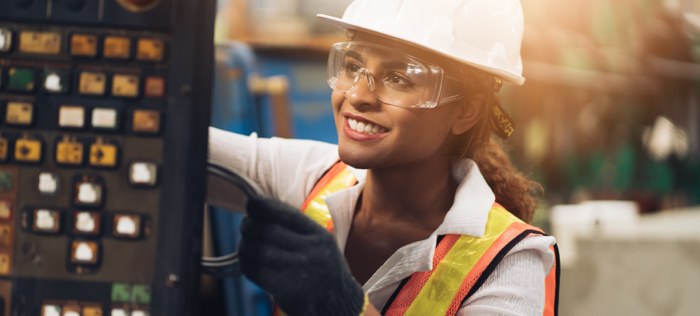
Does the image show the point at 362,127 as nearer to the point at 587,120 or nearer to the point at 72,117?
the point at 72,117

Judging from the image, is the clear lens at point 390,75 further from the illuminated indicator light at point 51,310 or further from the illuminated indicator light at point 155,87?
the illuminated indicator light at point 51,310

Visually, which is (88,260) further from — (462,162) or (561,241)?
(561,241)

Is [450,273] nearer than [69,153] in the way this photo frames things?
No

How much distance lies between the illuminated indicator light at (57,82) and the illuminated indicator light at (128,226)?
16 cm

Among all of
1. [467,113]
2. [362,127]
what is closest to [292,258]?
[362,127]

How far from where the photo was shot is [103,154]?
107cm

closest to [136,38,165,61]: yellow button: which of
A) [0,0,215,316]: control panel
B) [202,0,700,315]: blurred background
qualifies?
[0,0,215,316]: control panel

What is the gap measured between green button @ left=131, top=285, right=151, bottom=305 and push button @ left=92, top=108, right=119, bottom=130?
18cm

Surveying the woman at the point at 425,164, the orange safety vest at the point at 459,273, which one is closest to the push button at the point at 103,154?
the woman at the point at 425,164

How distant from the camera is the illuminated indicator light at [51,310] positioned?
1.07 metres

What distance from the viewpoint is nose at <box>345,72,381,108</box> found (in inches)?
58.9

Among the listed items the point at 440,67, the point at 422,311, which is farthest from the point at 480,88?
the point at 422,311

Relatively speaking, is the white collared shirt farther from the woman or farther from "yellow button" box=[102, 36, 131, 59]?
"yellow button" box=[102, 36, 131, 59]

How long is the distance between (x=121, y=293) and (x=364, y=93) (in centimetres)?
58
